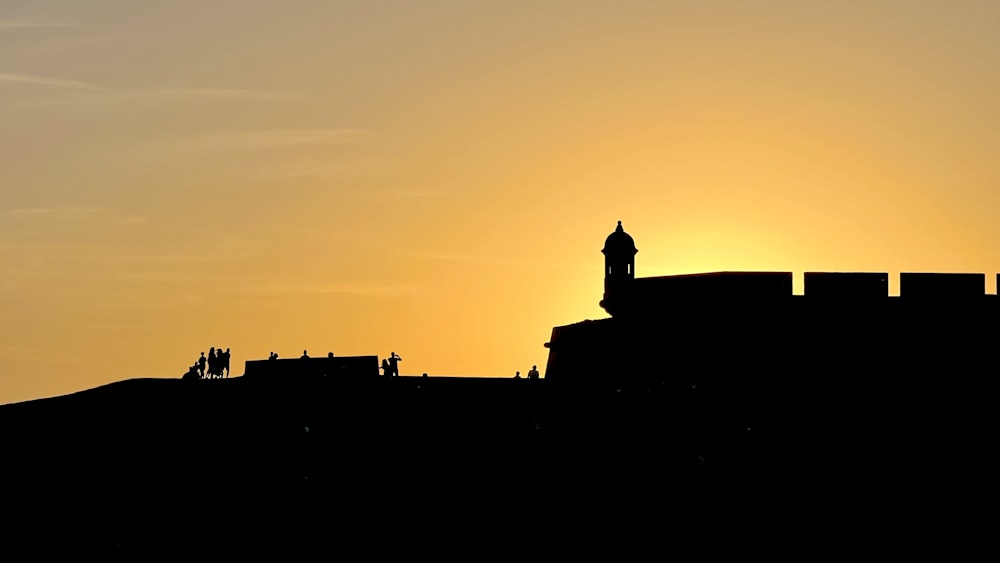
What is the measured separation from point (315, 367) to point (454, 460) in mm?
2921

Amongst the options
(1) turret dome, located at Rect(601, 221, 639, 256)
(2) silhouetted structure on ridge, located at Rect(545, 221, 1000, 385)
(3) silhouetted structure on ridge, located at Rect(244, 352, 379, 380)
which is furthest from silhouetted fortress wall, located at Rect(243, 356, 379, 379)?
(1) turret dome, located at Rect(601, 221, 639, 256)

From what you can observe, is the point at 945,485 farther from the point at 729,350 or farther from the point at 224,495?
the point at 224,495

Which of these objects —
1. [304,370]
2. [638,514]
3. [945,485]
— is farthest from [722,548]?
[304,370]

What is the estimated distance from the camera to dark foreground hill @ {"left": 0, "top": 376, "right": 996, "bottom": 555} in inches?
1683

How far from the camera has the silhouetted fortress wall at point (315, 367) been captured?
44.0 meters

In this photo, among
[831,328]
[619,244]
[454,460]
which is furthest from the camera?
[619,244]

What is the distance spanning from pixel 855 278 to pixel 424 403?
26.7 feet

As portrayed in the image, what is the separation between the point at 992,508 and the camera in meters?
44.7

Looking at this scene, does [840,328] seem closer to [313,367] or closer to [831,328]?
[831,328]

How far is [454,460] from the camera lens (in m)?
43.5

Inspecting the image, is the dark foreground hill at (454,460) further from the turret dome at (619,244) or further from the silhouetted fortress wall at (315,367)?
the turret dome at (619,244)

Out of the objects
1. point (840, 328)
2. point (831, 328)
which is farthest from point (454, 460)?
point (840, 328)

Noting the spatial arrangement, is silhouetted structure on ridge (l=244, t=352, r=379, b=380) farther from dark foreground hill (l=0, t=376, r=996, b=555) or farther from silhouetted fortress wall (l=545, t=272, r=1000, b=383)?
silhouetted fortress wall (l=545, t=272, r=1000, b=383)

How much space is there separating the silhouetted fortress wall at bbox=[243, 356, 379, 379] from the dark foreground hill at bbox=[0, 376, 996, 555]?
1.11 feet
